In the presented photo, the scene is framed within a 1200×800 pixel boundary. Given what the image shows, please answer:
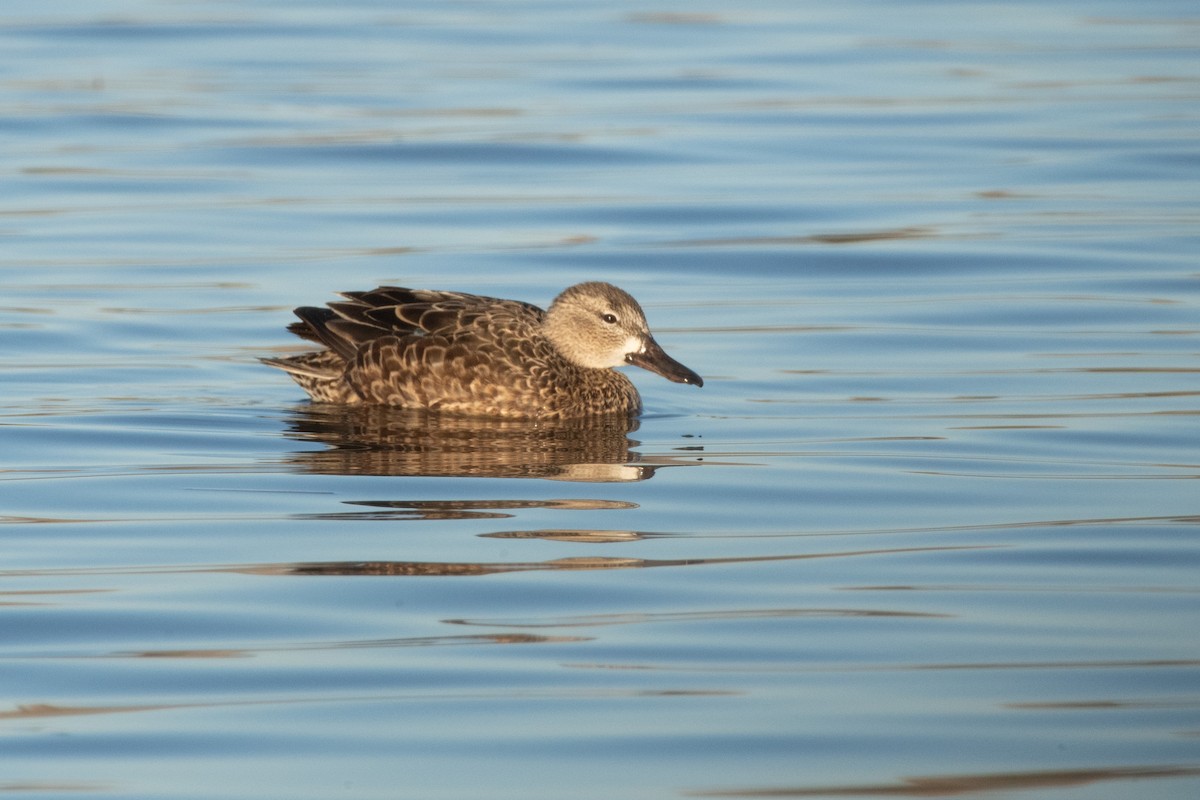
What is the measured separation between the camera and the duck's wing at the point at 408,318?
11.3m

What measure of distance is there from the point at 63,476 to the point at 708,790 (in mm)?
4713

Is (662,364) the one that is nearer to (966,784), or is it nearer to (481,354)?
(481,354)

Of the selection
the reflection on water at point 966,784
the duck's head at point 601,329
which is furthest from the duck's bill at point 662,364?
the reflection on water at point 966,784

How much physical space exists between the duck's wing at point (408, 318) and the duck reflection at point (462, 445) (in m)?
0.39

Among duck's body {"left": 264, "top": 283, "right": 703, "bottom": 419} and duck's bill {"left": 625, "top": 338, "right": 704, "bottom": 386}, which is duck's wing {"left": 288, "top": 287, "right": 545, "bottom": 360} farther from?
duck's bill {"left": 625, "top": 338, "right": 704, "bottom": 386}

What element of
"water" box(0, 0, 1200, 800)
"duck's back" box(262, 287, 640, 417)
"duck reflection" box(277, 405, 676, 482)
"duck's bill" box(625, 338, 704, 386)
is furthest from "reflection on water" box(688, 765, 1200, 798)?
"duck's back" box(262, 287, 640, 417)

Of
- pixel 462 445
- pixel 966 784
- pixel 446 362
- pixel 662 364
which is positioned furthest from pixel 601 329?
pixel 966 784

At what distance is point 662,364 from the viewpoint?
1117cm

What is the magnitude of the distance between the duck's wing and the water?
0.50 m

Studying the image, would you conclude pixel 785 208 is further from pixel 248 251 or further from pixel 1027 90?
pixel 1027 90

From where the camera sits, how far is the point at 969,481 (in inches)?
364

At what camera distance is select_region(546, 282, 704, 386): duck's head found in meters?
11.3

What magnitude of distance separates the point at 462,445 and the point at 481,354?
0.97 meters

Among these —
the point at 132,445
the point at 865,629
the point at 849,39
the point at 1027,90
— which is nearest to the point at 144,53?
the point at 849,39
